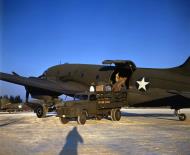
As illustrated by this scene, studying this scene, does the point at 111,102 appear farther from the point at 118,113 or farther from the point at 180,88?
the point at 180,88

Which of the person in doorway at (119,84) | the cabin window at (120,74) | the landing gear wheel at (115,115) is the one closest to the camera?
the landing gear wheel at (115,115)

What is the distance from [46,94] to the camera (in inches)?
1218

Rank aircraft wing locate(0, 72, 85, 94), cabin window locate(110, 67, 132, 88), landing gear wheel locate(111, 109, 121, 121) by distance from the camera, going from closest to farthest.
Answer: landing gear wheel locate(111, 109, 121, 121), cabin window locate(110, 67, 132, 88), aircraft wing locate(0, 72, 85, 94)

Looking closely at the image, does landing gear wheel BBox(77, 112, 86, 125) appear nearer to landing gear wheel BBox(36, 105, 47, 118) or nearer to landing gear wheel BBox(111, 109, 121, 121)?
landing gear wheel BBox(111, 109, 121, 121)

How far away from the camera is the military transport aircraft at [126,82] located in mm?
26016

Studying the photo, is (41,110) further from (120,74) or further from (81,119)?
(81,119)

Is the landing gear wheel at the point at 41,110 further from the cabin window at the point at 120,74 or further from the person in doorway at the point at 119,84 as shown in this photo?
the cabin window at the point at 120,74

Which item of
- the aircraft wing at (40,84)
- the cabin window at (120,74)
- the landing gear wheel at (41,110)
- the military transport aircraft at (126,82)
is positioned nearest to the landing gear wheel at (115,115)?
the military transport aircraft at (126,82)

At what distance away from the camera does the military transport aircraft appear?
26.0 meters

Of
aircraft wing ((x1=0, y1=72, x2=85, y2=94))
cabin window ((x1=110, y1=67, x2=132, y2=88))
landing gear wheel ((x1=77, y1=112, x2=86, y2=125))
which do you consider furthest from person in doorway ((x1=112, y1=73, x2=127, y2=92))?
landing gear wheel ((x1=77, y1=112, x2=86, y2=125))

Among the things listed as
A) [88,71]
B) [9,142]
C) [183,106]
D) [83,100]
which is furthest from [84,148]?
[88,71]

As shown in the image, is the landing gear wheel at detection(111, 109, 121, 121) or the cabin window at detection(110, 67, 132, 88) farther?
the cabin window at detection(110, 67, 132, 88)

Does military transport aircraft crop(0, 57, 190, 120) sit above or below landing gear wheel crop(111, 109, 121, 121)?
above

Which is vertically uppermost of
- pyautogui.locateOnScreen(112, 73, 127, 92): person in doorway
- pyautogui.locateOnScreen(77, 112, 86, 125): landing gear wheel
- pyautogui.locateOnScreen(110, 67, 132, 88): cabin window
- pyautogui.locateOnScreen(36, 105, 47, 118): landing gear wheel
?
pyautogui.locateOnScreen(110, 67, 132, 88): cabin window
